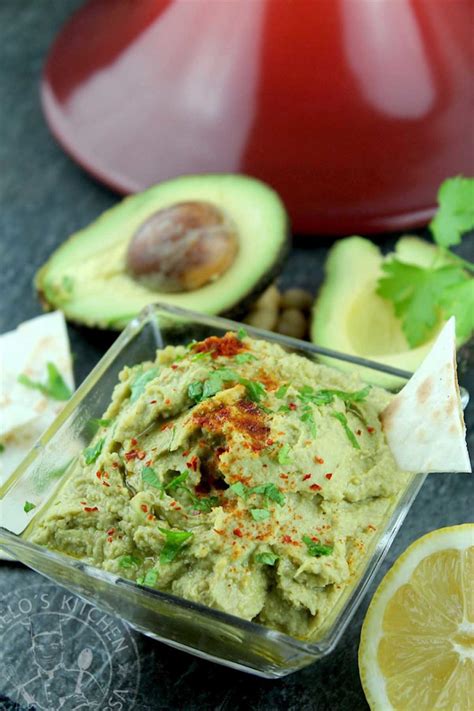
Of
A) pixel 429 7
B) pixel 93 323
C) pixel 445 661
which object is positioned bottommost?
pixel 445 661

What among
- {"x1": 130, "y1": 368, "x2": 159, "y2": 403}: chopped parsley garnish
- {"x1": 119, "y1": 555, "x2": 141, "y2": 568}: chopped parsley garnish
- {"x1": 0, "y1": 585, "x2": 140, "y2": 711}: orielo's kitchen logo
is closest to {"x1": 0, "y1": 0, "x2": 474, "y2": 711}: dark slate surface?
{"x1": 0, "y1": 585, "x2": 140, "y2": 711}: orielo's kitchen logo

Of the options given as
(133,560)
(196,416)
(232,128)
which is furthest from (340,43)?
(133,560)

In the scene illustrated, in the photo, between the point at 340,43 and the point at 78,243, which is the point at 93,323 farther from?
the point at 340,43

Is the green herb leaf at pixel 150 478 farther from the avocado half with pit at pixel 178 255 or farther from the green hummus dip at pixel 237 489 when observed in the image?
the avocado half with pit at pixel 178 255

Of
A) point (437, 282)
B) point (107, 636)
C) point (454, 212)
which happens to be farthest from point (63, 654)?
point (454, 212)

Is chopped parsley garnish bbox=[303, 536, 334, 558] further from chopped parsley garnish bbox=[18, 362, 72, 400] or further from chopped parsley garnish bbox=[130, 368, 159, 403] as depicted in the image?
chopped parsley garnish bbox=[18, 362, 72, 400]
